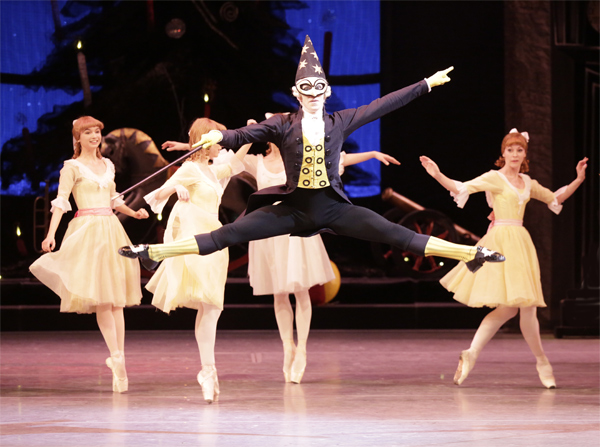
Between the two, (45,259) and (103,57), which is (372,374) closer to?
(45,259)

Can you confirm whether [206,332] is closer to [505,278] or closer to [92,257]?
[92,257]

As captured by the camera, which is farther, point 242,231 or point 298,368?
point 298,368

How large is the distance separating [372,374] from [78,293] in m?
1.85

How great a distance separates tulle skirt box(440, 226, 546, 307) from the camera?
4.84 m

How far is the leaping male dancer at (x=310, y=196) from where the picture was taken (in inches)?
146

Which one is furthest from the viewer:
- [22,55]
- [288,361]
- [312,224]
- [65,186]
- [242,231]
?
[22,55]

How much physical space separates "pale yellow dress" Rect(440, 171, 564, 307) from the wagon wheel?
273 cm

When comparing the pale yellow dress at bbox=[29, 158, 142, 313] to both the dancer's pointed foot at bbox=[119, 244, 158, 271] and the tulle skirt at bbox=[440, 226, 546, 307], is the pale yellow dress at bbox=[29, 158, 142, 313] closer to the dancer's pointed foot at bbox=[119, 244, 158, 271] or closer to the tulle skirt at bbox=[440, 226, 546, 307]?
the dancer's pointed foot at bbox=[119, 244, 158, 271]

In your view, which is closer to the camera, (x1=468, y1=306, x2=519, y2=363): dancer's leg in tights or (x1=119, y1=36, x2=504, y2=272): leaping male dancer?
(x1=119, y1=36, x2=504, y2=272): leaping male dancer

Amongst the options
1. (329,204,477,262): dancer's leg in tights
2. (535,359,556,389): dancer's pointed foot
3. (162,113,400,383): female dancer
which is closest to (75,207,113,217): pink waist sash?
(162,113,400,383): female dancer

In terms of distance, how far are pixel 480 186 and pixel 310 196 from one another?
1555mm

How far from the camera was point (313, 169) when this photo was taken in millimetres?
3873

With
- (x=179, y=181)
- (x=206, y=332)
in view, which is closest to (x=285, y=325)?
(x=206, y=332)

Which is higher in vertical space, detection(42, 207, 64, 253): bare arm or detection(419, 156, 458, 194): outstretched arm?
detection(419, 156, 458, 194): outstretched arm
